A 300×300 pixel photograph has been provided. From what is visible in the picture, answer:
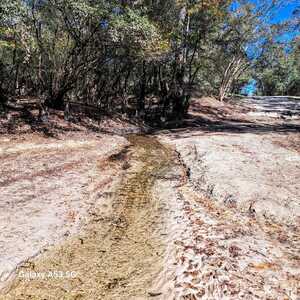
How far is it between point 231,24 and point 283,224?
17.9 metres

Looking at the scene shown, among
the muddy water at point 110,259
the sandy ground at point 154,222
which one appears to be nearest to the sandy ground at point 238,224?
the sandy ground at point 154,222

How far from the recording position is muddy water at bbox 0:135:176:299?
170 inches

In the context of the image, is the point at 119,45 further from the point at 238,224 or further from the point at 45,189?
the point at 238,224

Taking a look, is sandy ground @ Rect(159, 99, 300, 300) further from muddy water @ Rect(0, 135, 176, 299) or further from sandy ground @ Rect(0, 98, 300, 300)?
muddy water @ Rect(0, 135, 176, 299)

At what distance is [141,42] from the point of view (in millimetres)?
13141

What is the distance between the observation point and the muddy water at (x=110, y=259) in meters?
4.32

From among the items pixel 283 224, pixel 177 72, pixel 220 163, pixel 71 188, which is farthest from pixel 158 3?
pixel 283 224

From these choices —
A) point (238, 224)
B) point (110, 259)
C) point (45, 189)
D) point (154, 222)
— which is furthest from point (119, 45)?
point (110, 259)

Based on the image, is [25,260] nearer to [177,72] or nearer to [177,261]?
[177,261]

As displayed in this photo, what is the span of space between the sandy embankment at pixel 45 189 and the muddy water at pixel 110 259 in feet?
0.96

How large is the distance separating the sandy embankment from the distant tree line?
11.8 feet

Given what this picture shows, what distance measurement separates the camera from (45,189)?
24.7 feet

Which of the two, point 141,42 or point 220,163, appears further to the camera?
point 141,42

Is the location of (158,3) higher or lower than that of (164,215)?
higher
